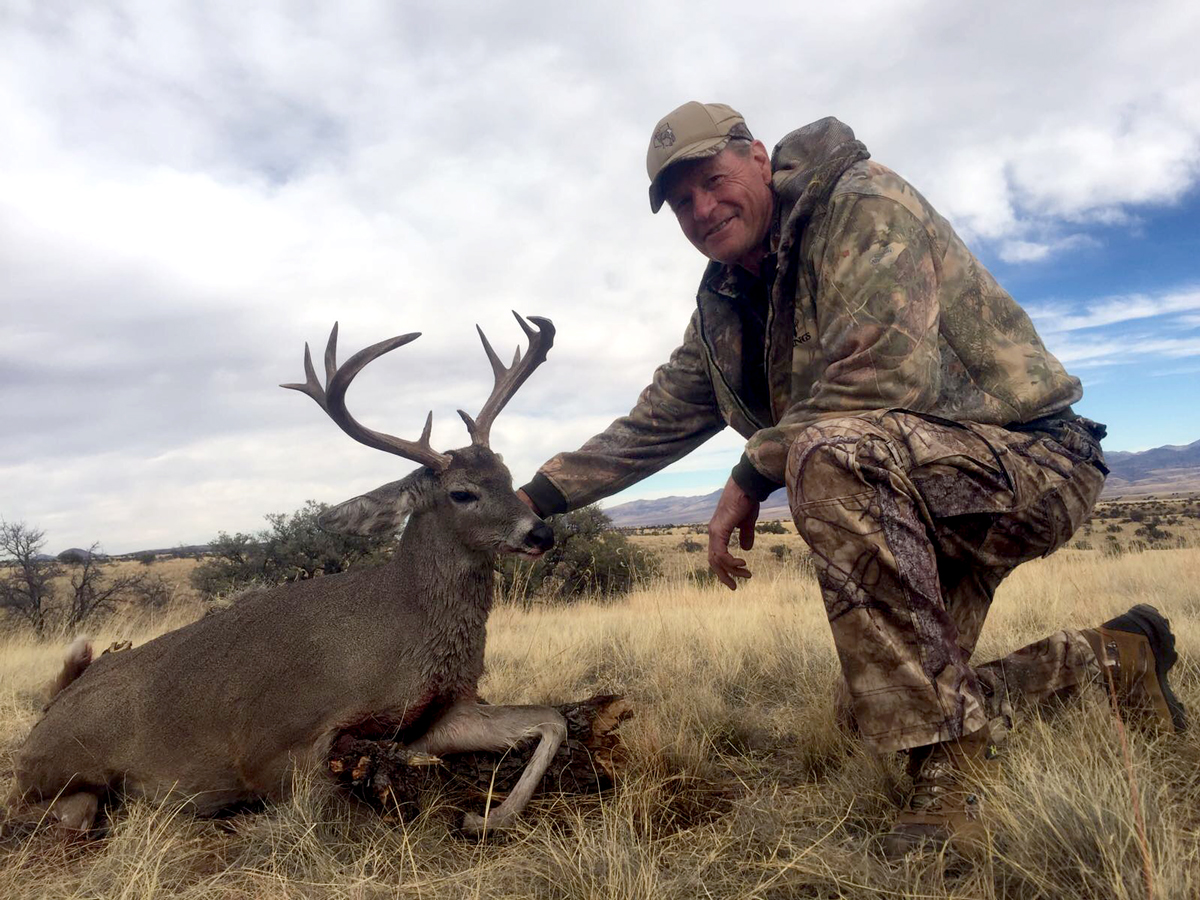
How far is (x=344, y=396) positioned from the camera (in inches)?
171

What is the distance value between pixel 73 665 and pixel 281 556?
34.5ft

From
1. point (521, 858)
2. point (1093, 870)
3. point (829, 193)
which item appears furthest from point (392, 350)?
point (1093, 870)

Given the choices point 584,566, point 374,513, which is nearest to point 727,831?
point 374,513

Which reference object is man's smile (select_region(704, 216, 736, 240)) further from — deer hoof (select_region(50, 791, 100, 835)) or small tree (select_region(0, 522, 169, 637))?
small tree (select_region(0, 522, 169, 637))

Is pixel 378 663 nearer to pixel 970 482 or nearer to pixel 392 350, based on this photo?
pixel 392 350

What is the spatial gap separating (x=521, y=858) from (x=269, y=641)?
1916 millimetres

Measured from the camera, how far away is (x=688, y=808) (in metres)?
3.11

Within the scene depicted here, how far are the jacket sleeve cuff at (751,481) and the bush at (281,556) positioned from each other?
10210 millimetres

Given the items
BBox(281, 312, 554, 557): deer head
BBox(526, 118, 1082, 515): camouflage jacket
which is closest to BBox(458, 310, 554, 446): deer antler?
BBox(281, 312, 554, 557): deer head

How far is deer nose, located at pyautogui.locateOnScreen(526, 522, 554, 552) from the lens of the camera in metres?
4.18

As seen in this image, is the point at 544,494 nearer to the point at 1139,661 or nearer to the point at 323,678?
the point at 323,678

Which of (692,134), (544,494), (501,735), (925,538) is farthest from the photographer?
(544,494)

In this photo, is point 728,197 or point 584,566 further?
point 584,566

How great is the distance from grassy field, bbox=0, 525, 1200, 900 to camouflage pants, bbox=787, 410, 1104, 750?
0.86ft
